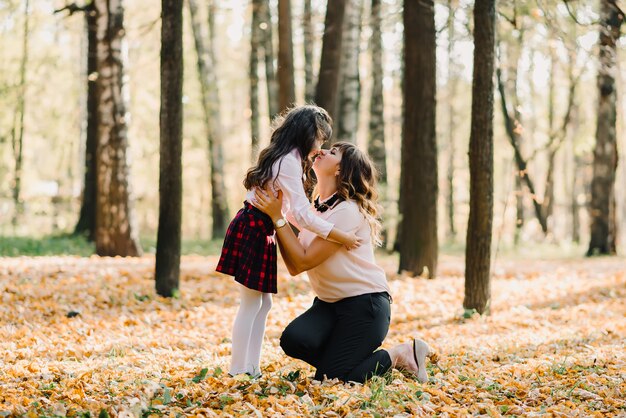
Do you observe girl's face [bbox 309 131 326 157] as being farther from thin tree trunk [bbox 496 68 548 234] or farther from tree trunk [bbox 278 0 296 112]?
thin tree trunk [bbox 496 68 548 234]

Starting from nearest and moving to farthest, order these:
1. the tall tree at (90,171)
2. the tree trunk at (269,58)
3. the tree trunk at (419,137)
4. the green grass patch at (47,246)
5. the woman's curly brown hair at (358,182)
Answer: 1. the woman's curly brown hair at (358,182)
2. the tree trunk at (419,137)
3. the green grass patch at (47,246)
4. the tall tree at (90,171)
5. the tree trunk at (269,58)

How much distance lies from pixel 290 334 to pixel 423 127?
648cm

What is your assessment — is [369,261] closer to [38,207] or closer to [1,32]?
[38,207]

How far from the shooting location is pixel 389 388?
197 inches

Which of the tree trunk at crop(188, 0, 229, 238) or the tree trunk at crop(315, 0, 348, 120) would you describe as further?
the tree trunk at crop(188, 0, 229, 238)

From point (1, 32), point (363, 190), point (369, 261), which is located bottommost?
point (369, 261)

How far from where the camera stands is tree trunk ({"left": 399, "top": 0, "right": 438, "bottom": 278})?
1098 cm

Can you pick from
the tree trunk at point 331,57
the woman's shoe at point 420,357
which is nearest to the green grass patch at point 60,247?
the tree trunk at point 331,57

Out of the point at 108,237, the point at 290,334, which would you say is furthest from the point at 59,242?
the point at 290,334

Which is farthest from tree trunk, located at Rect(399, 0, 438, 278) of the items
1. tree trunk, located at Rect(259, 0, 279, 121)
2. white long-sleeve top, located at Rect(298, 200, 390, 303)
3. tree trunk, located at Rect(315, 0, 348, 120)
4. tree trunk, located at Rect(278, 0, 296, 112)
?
tree trunk, located at Rect(259, 0, 279, 121)

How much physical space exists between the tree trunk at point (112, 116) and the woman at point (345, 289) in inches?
291

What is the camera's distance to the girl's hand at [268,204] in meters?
5.19

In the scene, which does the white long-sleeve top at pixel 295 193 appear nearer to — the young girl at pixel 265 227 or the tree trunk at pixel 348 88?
the young girl at pixel 265 227

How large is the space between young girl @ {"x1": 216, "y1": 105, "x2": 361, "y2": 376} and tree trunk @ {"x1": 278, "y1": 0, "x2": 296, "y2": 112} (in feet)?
20.6
